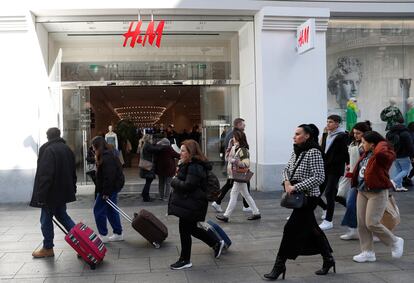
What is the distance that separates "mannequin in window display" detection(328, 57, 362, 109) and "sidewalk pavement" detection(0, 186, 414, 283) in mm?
5000

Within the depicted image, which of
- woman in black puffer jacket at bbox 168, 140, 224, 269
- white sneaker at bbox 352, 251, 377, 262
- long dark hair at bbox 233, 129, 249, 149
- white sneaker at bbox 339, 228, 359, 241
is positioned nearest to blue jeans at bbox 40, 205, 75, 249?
woman in black puffer jacket at bbox 168, 140, 224, 269

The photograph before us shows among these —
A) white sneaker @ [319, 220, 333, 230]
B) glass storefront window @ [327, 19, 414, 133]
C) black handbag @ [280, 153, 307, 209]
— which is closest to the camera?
black handbag @ [280, 153, 307, 209]

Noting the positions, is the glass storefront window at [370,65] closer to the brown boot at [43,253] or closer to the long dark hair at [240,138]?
the long dark hair at [240,138]

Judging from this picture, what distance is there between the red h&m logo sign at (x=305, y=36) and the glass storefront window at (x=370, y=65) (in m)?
1.72

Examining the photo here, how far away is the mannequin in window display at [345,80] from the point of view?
13062mm

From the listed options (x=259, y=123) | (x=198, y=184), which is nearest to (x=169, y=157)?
(x=259, y=123)

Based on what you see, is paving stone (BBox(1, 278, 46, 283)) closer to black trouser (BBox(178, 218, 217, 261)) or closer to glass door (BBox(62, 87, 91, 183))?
black trouser (BBox(178, 218, 217, 261))

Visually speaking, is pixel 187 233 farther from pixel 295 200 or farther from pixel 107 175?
pixel 107 175

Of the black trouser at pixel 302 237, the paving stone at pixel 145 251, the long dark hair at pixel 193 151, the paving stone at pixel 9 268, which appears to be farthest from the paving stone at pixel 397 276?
the paving stone at pixel 9 268

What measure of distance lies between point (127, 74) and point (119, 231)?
6947mm

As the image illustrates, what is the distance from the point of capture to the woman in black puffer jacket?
5.67 m

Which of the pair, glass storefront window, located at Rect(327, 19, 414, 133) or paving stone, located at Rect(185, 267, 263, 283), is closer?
paving stone, located at Rect(185, 267, 263, 283)

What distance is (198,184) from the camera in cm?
568

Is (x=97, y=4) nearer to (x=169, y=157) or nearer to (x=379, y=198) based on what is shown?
(x=169, y=157)
